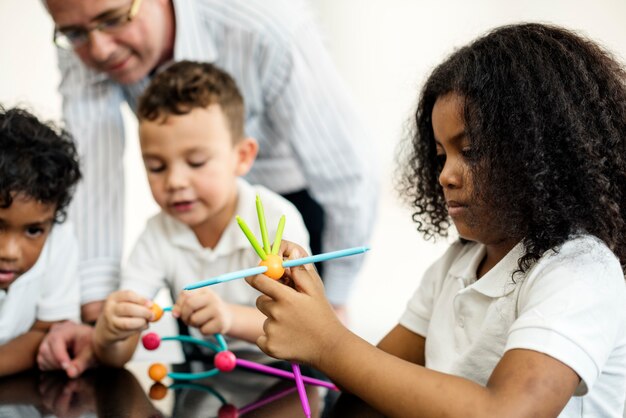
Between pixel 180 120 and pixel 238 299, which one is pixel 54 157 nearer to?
pixel 180 120

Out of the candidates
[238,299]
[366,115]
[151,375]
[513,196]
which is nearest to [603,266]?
[513,196]

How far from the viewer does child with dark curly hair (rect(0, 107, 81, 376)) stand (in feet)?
3.17

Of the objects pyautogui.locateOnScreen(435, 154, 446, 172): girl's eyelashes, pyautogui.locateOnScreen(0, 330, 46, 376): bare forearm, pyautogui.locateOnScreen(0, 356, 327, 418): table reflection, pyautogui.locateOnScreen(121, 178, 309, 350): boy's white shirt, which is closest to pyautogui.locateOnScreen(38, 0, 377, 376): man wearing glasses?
pyautogui.locateOnScreen(121, 178, 309, 350): boy's white shirt

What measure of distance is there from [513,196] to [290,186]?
927 millimetres

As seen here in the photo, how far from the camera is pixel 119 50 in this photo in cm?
131

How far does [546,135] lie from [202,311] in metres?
0.46

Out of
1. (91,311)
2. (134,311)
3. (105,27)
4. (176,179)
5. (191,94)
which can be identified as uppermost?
(105,27)

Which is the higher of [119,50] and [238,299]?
[119,50]

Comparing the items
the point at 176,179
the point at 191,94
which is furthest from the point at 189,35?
the point at 176,179

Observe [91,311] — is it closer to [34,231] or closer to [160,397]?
[34,231]

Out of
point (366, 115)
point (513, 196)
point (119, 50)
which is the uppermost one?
point (119, 50)

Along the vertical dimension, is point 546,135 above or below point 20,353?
above

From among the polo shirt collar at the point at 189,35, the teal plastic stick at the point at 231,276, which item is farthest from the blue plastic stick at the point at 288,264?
the polo shirt collar at the point at 189,35

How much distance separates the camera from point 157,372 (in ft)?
2.91
